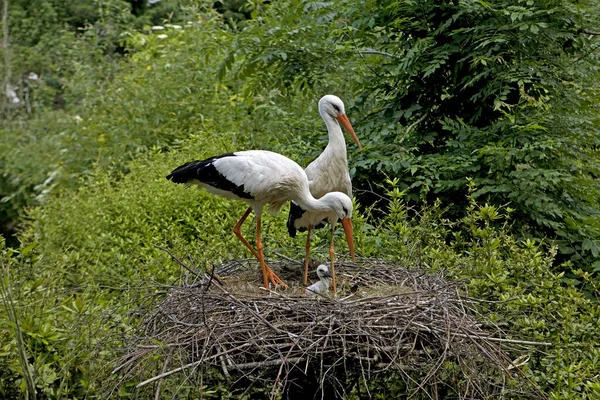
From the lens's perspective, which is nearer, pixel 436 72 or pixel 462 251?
pixel 462 251

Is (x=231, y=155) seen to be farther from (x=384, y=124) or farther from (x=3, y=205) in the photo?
(x=3, y=205)

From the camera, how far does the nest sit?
12.5 feet

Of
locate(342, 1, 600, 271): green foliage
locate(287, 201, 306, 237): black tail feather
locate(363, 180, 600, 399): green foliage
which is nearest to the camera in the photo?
locate(363, 180, 600, 399): green foliage

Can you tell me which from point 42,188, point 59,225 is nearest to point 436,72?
point 59,225

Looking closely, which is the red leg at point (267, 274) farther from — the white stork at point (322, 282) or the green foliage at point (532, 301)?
the green foliage at point (532, 301)

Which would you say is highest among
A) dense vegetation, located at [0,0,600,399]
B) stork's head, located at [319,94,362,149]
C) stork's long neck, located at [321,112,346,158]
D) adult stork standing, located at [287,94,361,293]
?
stork's head, located at [319,94,362,149]

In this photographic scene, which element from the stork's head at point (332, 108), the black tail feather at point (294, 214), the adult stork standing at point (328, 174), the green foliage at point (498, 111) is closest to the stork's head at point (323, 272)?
the adult stork standing at point (328, 174)

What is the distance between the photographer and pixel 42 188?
11352mm

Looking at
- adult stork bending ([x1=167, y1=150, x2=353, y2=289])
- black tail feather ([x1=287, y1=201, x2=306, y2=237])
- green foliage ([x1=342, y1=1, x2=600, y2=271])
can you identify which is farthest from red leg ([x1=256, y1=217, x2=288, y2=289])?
green foliage ([x1=342, y1=1, x2=600, y2=271])

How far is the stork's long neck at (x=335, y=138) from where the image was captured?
5270mm

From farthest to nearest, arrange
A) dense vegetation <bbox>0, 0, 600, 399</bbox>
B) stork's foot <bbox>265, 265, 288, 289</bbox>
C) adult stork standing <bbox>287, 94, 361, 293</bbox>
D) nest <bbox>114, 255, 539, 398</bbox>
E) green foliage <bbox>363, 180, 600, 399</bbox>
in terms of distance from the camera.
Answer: adult stork standing <bbox>287, 94, 361, 293</bbox> < stork's foot <bbox>265, 265, 288, 289</bbox> < dense vegetation <bbox>0, 0, 600, 399</bbox> < green foliage <bbox>363, 180, 600, 399</bbox> < nest <bbox>114, 255, 539, 398</bbox>

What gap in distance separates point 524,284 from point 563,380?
78 cm

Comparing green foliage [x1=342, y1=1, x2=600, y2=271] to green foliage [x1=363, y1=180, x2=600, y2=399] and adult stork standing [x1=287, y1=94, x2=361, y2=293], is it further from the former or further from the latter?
adult stork standing [x1=287, y1=94, x2=361, y2=293]

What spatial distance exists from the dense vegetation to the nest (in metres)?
0.31
